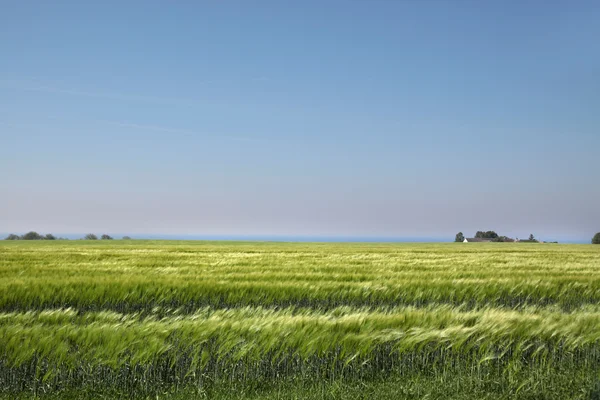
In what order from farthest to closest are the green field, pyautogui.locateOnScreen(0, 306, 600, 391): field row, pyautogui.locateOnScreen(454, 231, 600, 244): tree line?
pyautogui.locateOnScreen(454, 231, 600, 244): tree line, pyautogui.locateOnScreen(0, 306, 600, 391): field row, the green field

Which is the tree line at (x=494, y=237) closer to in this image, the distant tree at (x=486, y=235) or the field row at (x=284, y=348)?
the distant tree at (x=486, y=235)

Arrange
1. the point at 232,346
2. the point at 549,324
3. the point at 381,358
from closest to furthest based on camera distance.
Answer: the point at 232,346 → the point at 381,358 → the point at 549,324

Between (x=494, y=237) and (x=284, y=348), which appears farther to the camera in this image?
(x=494, y=237)

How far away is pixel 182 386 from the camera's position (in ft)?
16.4

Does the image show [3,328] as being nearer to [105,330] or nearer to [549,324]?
[105,330]

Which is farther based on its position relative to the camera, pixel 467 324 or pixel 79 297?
pixel 79 297

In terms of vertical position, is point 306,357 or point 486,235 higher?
point 486,235

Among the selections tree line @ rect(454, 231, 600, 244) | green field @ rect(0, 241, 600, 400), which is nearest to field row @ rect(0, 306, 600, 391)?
green field @ rect(0, 241, 600, 400)

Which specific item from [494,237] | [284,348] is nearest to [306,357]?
[284,348]

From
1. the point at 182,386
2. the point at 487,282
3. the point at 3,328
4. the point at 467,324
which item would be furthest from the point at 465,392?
the point at 487,282

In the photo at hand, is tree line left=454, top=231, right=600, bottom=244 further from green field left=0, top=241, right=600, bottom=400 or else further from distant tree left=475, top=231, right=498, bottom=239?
green field left=0, top=241, right=600, bottom=400

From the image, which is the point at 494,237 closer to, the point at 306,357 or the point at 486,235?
the point at 486,235

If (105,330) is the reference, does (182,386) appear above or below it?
below

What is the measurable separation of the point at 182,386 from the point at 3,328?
8.22 ft
